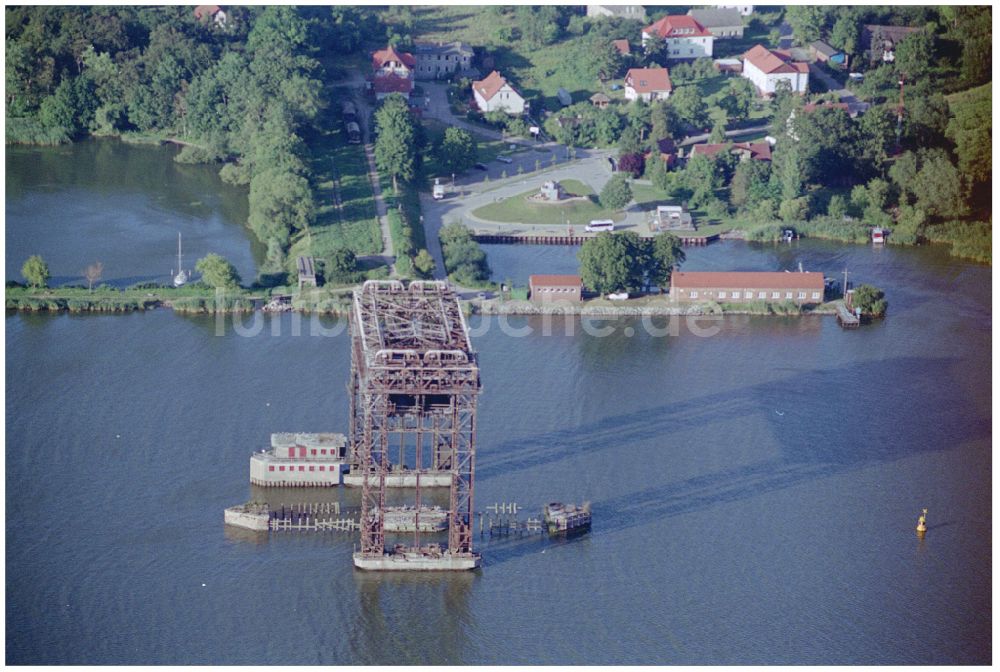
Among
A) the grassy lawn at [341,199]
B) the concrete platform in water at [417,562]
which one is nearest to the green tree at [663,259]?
the grassy lawn at [341,199]

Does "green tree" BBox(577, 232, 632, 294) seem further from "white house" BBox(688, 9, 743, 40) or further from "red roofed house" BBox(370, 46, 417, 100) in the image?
"white house" BBox(688, 9, 743, 40)

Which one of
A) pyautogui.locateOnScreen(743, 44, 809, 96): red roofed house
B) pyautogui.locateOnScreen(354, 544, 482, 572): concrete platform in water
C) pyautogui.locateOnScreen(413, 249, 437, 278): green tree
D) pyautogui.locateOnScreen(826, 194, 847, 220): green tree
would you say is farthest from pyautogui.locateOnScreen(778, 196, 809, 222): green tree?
pyautogui.locateOnScreen(354, 544, 482, 572): concrete platform in water

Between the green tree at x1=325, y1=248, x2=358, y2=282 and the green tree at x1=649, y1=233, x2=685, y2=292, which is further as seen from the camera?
the green tree at x1=649, y1=233, x2=685, y2=292

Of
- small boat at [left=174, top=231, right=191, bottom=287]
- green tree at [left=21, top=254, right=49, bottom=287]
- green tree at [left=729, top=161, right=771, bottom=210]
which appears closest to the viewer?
green tree at [left=21, top=254, right=49, bottom=287]

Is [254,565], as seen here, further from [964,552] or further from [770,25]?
[770,25]

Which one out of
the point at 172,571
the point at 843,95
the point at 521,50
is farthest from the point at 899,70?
the point at 172,571

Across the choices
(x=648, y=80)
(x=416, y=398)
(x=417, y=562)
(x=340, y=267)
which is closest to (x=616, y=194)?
(x=340, y=267)
